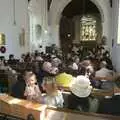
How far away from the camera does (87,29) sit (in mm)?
19922

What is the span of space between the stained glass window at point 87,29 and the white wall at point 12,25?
24.1 ft

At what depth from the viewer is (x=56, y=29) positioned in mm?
17344

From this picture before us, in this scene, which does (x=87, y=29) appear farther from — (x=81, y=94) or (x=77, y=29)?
(x=81, y=94)

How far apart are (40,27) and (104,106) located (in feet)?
38.4

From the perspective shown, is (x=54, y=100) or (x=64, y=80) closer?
(x=54, y=100)

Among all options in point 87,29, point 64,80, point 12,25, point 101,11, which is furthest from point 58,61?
point 87,29

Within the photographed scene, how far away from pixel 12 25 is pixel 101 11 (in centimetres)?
655

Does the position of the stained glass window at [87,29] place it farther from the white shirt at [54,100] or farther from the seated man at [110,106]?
the white shirt at [54,100]

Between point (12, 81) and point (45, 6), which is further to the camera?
point (45, 6)

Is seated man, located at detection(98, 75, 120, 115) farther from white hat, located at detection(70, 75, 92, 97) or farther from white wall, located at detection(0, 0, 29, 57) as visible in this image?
white wall, located at detection(0, 0, 29, 57)

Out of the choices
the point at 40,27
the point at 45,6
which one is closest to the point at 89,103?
the point at 40,27

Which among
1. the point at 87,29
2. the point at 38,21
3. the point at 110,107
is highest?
the point at 38,21

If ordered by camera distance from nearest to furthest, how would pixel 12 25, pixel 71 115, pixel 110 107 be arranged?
1. pixel 71 115
2. pixel 110 107
3. pixel 12 25

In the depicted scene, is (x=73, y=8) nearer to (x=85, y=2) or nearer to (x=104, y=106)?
(x=85, y=2)
